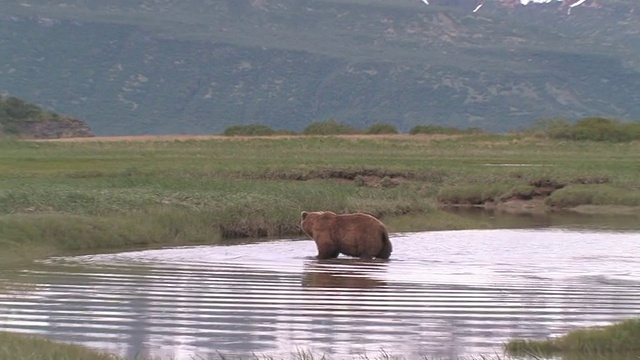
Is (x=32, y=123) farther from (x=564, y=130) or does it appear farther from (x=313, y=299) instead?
(x=313, y=299)

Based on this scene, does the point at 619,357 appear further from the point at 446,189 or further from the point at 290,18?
the point at 290,18

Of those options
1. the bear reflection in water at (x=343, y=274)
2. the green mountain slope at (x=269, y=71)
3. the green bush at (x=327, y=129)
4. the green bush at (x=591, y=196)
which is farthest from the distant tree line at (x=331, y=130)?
the bear reflection in water at (x=343, y=274)

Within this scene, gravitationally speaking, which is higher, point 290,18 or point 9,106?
point 290,18

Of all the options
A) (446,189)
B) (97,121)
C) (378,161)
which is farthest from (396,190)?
(97,121)

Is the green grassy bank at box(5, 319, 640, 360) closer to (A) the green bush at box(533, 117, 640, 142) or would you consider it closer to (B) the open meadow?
(B) the open meadow

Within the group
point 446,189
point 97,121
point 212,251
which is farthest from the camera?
point 97,121

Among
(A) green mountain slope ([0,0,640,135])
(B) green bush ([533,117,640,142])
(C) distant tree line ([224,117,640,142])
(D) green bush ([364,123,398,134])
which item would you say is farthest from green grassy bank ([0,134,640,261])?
(A) green mountain slope ([0,0,640,135])

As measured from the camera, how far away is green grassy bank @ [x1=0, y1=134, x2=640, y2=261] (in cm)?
2248

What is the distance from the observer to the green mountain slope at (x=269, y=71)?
119 metres

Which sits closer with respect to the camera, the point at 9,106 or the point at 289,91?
→ the point at 9,106

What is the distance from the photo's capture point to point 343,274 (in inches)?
709

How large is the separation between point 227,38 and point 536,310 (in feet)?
409

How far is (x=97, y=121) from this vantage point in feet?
372

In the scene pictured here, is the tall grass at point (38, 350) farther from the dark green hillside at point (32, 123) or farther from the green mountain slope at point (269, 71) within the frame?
the green mountain slope at point (269, 71)
